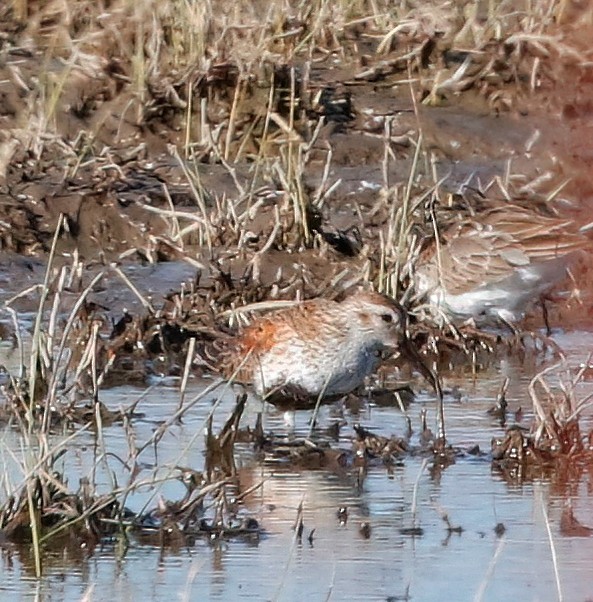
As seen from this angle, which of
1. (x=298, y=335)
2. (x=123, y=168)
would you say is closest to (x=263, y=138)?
(x=123, y=168)

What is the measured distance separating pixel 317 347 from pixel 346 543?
193 centimetres

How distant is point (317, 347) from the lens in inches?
291

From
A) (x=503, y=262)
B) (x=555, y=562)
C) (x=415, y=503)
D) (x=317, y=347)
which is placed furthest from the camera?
(x=503, y=262)

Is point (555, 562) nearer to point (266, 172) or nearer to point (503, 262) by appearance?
point (503, 262)

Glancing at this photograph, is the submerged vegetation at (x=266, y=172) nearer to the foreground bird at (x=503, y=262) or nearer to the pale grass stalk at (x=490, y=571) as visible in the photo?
the foreground bird at (x=503, y=262)

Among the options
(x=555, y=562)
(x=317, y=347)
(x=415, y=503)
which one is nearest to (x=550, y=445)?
(x=415, y=503)

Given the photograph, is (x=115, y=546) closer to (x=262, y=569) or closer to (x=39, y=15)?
(x=262, y=569)

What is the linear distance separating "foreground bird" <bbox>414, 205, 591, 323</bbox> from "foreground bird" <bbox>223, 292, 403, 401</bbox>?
4.60 ft

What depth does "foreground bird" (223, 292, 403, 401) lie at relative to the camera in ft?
24.0

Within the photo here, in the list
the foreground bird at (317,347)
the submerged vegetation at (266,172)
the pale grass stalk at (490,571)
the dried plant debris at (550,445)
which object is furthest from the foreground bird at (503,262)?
the pale grass stalk at (490,571)

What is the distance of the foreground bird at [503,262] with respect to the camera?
354 inches

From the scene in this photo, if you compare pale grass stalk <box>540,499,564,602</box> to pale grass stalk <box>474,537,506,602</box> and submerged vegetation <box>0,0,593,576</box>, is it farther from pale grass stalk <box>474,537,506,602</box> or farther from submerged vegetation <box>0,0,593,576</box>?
submerged vegetation <box>0,0,593,576</box>

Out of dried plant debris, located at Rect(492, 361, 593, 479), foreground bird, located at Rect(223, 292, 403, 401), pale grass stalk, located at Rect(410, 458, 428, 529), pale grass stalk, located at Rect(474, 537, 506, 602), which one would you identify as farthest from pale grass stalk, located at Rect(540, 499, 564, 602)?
foreground bird, located at Rect(223, 292, 403, 401)

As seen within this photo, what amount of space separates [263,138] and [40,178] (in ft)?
3.93
